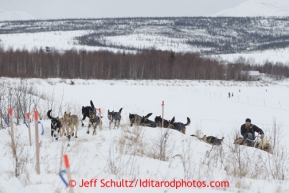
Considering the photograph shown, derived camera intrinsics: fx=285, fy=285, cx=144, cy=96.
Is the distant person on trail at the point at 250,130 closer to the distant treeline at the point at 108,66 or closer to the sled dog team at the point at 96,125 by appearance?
the sled dog team at the point at 96,125

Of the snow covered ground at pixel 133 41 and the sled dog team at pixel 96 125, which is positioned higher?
the snow covered ground at pixel 133 41

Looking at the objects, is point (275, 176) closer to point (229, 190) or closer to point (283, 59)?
point (229, 190)

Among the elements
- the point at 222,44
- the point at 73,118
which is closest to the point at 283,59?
the point at 222,44

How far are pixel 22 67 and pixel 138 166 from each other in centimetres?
5956

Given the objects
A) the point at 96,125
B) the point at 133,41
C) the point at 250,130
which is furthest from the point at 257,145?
the point at 133,41

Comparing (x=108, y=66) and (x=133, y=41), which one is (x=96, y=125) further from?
(x=133, y=41)

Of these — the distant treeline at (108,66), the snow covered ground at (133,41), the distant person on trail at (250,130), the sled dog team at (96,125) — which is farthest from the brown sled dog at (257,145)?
the snow covered ground at (133,41)

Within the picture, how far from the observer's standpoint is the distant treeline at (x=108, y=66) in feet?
191

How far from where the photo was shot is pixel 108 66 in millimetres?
64375

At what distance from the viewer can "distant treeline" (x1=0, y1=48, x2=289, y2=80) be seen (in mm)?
58256

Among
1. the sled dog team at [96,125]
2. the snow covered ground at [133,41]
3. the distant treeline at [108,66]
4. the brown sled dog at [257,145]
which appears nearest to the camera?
the brown sled dog at [257,145]

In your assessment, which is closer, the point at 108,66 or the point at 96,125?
the point at 96,125

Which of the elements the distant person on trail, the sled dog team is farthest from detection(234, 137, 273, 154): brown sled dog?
the distant person on trail

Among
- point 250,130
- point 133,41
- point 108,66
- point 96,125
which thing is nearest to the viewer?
point 96,125
